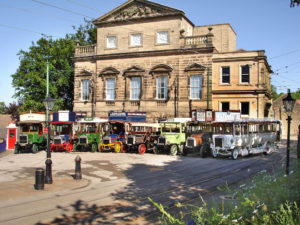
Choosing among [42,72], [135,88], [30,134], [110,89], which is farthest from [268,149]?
[42,72]

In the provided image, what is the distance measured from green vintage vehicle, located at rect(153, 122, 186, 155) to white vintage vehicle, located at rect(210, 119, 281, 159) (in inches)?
97.6

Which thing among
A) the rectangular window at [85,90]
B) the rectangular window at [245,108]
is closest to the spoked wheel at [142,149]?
the rectangular window at [245,108]

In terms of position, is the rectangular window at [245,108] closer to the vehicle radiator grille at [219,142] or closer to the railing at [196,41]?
the railing at [196,41]

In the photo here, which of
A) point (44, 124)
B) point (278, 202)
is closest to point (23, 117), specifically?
point (44, 124)

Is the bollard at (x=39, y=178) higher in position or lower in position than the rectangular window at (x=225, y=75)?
lower

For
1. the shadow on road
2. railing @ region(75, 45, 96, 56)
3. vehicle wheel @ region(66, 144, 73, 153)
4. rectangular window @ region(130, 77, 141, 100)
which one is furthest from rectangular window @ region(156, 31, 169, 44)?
the shadow on road

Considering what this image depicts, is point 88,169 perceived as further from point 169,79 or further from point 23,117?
Result: point 169,79

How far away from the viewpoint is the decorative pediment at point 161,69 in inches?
1291

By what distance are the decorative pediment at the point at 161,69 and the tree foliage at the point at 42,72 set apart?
13.3 m

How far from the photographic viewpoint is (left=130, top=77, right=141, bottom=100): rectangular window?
3438cm

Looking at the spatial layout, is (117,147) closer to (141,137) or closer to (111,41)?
(141,137)

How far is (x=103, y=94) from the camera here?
117ft

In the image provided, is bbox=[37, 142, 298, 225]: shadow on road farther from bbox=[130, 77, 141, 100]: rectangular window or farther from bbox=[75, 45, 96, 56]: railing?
bbox=[75, 45, 96, 56]: railing

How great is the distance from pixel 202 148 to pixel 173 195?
10771mm
